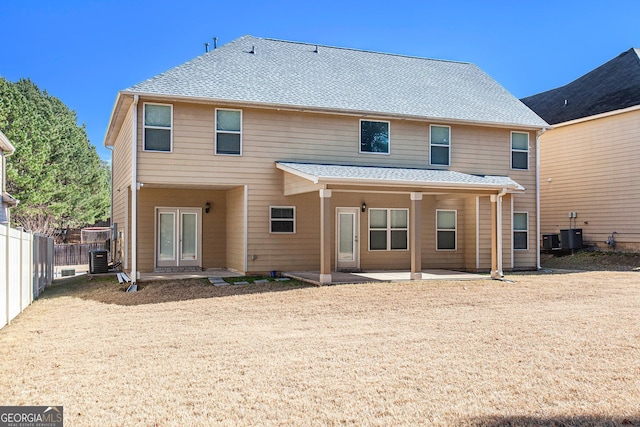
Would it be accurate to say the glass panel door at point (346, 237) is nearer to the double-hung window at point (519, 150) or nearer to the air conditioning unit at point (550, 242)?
the double-hung window at point (519, 150)

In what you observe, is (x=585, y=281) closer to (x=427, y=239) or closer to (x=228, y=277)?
(x=427, y=239)

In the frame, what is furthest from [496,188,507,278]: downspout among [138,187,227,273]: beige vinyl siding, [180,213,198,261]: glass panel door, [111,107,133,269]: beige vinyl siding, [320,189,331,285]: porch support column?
[111,107,133,269]: beige vinyl siding

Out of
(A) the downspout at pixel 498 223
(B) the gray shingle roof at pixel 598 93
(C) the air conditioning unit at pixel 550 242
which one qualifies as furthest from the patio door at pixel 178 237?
(B) the gray shingle roof at pixel 598 93

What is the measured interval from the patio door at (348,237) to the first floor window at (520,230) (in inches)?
208

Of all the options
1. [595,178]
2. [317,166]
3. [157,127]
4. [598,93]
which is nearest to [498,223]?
[317,166]

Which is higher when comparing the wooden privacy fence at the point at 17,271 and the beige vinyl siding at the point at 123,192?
the beige vinyl siding at the point at 123,192

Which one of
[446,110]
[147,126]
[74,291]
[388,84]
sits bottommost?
[74,291]

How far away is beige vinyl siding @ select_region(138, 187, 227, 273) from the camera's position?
15.2m

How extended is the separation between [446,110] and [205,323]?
10799 mm

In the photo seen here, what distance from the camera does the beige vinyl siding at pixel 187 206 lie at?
1518 centimetres

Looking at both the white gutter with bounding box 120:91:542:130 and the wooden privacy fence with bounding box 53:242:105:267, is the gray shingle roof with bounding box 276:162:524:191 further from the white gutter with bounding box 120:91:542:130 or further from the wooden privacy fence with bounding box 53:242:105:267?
the wooden privacy fence with bounding box 53:242:105:267

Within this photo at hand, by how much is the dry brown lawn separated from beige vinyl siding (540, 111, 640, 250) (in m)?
10.1

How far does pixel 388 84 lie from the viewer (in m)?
16.8

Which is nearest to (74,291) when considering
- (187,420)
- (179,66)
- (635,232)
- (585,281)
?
(179,66)
